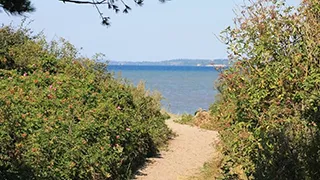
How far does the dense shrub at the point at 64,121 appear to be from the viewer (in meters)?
6.62

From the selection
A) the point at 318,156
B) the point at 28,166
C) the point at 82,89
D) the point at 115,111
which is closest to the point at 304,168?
the point at 318,156

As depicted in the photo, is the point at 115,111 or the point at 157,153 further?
the point at 157,153

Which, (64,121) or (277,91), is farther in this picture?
(64,121)

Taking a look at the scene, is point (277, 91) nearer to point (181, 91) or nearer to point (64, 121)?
point (64, 121)

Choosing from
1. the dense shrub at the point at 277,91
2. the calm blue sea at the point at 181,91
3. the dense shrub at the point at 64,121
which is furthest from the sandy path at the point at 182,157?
the dense shrub at the point at 277,91

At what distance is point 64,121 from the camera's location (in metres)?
7.79

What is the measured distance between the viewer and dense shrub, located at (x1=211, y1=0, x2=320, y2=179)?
575 cm

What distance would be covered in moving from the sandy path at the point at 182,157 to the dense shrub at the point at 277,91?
2722 millimetres

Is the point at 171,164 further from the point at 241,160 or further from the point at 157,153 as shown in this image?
the point at 241,160

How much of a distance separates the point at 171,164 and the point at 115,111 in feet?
6.28

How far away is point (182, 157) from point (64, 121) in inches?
163

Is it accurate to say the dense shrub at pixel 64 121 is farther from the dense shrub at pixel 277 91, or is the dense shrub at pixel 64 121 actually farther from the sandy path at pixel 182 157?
the dense shrub at pixel 277 91

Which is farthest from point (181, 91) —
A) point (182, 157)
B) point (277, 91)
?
point (277, 91)

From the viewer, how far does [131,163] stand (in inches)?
369
